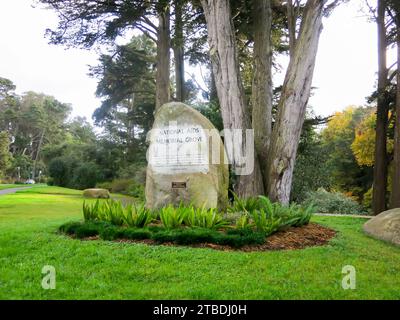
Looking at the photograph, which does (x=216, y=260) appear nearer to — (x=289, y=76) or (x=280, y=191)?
(x=280, y=191)

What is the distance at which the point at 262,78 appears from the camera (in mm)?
10328

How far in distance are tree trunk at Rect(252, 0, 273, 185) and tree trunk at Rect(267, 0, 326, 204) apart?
3.10 feet

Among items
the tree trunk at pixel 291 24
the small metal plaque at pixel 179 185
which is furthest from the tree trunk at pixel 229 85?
the small metal plaque at pixel 179 185

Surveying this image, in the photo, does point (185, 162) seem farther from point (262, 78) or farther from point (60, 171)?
point (60, 171)

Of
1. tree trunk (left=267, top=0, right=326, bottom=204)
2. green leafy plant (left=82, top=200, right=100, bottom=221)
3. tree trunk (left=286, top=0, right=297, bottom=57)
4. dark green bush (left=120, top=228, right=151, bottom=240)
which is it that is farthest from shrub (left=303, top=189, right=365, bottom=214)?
dark green bush (left=120, top=228, right=151, bottom=240)

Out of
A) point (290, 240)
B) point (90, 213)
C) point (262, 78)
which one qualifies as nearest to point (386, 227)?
point (290, 240)

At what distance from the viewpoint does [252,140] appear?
30.5ft

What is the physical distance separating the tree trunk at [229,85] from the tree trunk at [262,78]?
815mm

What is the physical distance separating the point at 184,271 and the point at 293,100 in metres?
5.81

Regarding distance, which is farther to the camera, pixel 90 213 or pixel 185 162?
pixel 185 162

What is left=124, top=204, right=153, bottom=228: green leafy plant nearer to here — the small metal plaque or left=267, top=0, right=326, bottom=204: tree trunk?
the small metal plaque

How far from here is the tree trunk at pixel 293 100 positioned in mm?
8891

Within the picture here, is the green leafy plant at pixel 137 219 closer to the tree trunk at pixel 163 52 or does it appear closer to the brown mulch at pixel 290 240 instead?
the brown mulch at pixel 290 240
